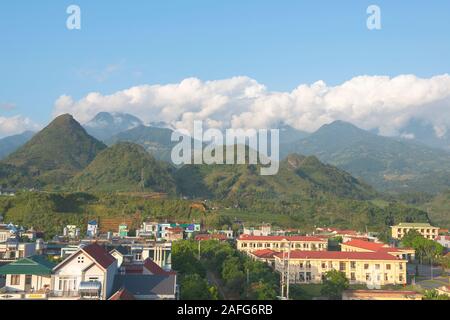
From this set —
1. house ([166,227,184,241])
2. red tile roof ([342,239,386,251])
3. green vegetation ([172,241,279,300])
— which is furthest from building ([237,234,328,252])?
green vegetation ([172,241,279,300])

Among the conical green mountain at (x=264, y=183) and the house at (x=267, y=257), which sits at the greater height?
the conical green mountain at (x=264, y=183)

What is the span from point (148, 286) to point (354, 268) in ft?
51.1

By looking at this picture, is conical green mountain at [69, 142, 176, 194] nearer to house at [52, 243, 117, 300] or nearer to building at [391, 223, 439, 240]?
building at [391, 223, 439, 240]

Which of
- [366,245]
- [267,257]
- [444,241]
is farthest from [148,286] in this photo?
[444,241]

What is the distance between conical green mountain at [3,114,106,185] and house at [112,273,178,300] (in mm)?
59526

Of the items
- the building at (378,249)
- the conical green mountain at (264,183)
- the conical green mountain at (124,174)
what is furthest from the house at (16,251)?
the conical green mountain at (264,183)

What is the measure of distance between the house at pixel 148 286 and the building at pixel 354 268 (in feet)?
42.8

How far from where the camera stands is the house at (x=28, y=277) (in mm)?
11453

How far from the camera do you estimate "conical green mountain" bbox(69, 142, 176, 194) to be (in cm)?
6594

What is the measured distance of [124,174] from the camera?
70.6 meters

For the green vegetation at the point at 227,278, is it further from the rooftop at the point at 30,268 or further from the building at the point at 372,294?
the rooftop at the point at 30,268
